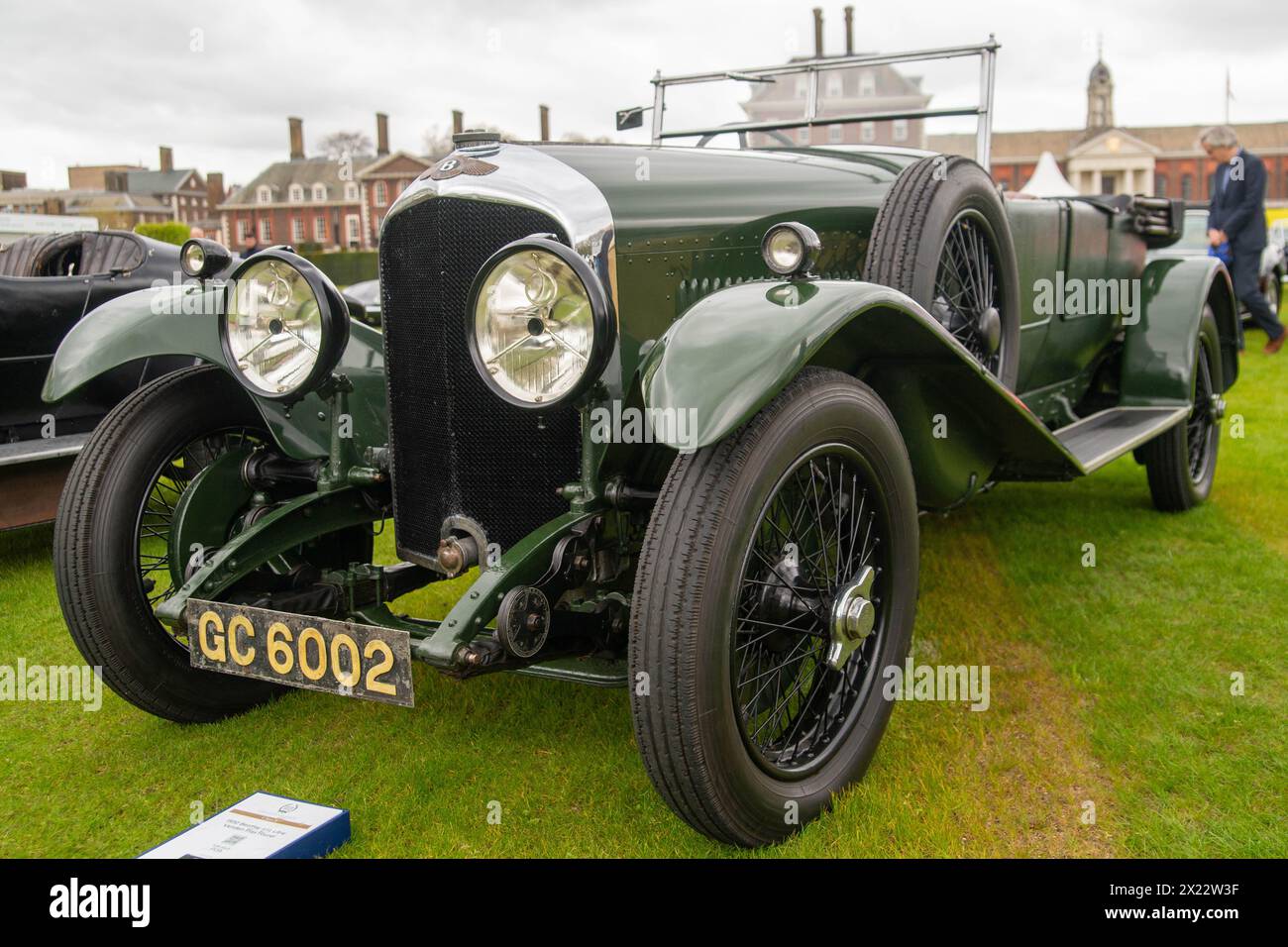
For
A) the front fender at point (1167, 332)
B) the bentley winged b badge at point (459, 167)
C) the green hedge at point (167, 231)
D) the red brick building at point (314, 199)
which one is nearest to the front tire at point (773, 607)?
the bentley winged b badge at point (459, 167)

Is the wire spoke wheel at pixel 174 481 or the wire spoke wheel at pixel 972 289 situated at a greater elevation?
the wire spoke wheel at pixel 972 289

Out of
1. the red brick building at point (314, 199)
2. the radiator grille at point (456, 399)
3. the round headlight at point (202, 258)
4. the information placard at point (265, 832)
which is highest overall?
the red brick building at point (314, 199)

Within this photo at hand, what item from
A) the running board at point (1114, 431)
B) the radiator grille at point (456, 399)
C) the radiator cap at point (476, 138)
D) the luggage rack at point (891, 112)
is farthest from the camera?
the luggage rack at point (891, 112)

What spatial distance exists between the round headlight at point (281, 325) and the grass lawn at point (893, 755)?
3.29 feet

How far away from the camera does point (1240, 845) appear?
2268 millimetres

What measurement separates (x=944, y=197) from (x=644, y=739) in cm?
187

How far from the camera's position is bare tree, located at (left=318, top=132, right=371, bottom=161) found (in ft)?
182

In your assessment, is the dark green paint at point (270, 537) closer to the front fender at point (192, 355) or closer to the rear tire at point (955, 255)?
the front fender at point (192, 355)

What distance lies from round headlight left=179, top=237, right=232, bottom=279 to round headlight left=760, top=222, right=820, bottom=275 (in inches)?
59.2

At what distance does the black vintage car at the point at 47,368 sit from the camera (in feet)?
14.7

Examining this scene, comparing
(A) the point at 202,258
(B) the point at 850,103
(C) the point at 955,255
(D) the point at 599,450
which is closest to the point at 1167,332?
(B) the point at 850,103

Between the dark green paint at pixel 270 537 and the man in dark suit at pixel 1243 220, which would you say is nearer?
the dark green paint at pixel 270 537
